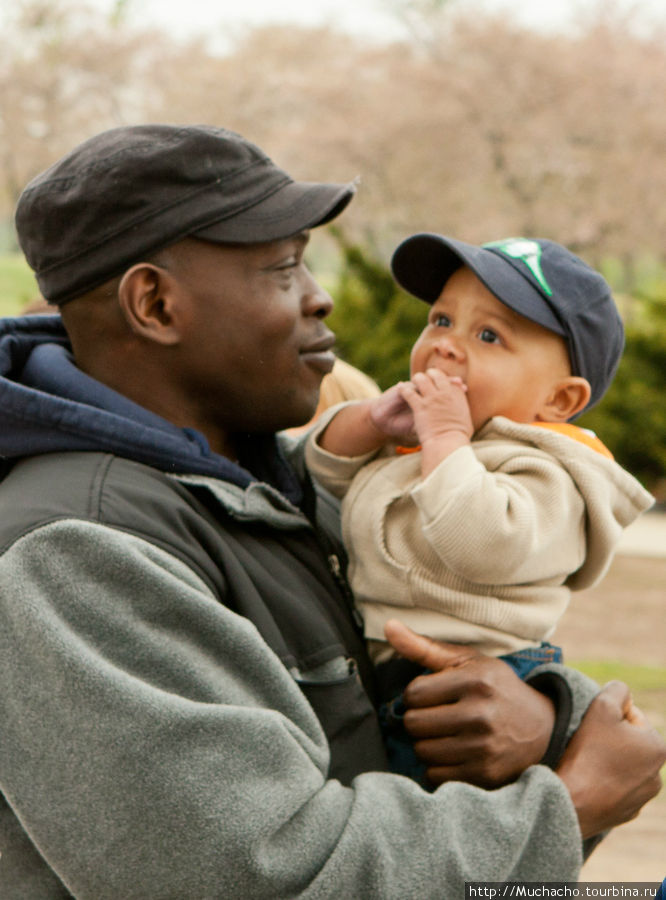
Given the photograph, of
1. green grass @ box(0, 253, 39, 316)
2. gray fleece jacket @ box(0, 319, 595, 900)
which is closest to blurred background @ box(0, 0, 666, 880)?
green grass @ box(0, 253, 39, 316)

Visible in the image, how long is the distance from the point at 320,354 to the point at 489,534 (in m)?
0.48

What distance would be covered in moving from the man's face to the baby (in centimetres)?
28

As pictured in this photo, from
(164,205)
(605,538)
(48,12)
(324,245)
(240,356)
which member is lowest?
(324,245)

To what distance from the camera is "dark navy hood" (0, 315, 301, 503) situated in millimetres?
1899

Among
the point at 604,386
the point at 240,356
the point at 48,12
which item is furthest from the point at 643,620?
the point at 48,12

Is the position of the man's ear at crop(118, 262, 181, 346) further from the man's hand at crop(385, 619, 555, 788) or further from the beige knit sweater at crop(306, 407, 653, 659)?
the man's hand at crop(385, 619, 555, 788)

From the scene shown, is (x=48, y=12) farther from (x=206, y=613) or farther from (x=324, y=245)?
(x=206, y=613)

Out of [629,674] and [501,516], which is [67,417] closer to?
[501,516]

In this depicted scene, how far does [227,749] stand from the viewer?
1.61 meters

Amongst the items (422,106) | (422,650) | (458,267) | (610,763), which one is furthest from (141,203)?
(422,106)

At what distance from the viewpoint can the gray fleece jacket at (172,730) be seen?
1.57m

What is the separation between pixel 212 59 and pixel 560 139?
11.3 meters

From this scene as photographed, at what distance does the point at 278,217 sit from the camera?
6.75ft

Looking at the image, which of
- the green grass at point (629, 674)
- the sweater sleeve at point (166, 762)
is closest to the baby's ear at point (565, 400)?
the sweater sleeve at point (166, 762)
